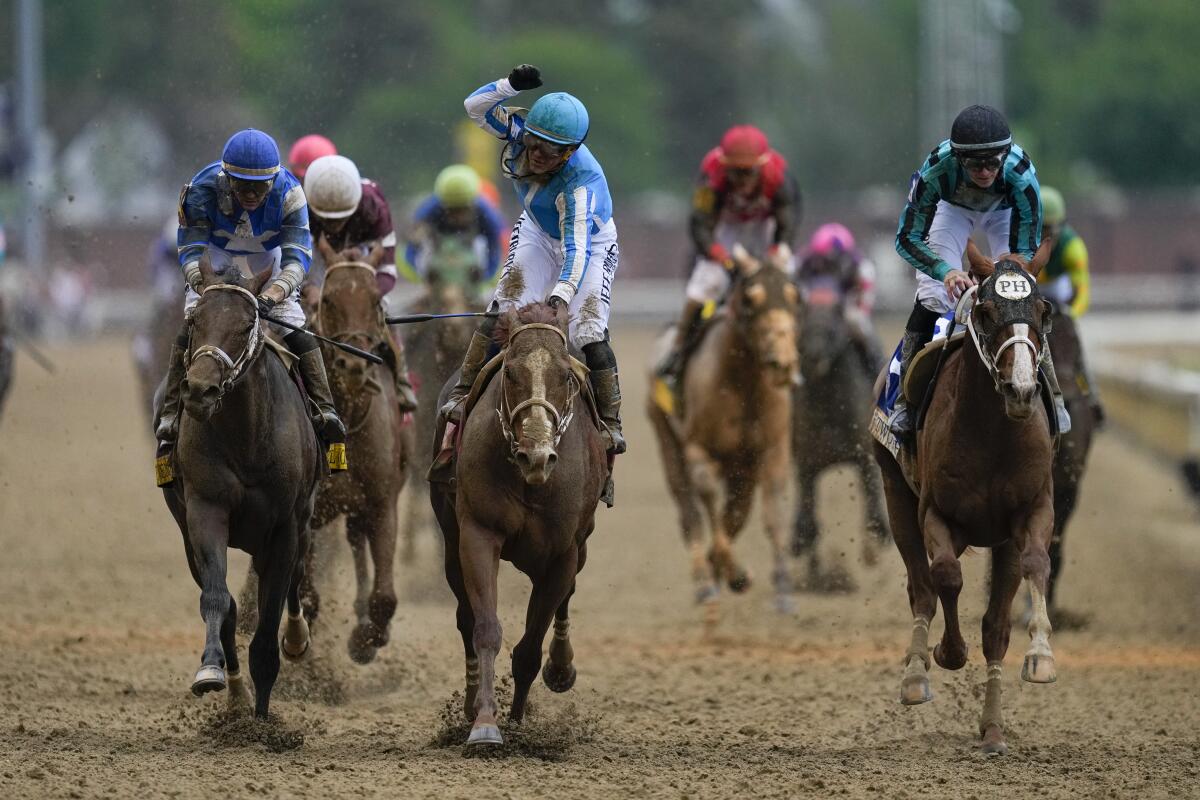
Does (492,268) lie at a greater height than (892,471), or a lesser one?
greater

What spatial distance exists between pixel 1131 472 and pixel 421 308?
10673 mm

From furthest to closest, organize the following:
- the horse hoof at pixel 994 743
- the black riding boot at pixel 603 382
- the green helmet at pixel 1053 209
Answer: the green helmet at pixel 1053 209
the black riding boot at pixel 603 382
the horse hoof at pixel 994 743

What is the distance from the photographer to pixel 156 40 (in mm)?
58469

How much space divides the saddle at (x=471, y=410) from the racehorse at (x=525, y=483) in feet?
0.05

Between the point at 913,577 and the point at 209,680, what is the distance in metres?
3.34

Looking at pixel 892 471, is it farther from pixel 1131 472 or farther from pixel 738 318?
pixel 1131 472

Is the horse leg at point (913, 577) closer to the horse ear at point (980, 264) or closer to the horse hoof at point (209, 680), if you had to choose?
the horse ear at point (980, 264)

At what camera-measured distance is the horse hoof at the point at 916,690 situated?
335 inches

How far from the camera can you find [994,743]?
8.66 m

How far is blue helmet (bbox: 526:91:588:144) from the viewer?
884cm

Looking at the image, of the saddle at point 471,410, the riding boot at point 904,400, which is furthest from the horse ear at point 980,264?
the saddle at point 471,410

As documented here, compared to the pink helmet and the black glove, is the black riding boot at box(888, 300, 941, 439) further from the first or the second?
the pink helmet

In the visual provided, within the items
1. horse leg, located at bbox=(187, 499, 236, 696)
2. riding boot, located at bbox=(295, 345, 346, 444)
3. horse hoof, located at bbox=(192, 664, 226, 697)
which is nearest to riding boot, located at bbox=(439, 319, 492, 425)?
riding boot, located at bbox=(295, 345, 346, 444)

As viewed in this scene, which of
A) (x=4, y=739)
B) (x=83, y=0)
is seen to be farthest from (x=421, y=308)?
(x=83, y=0)
